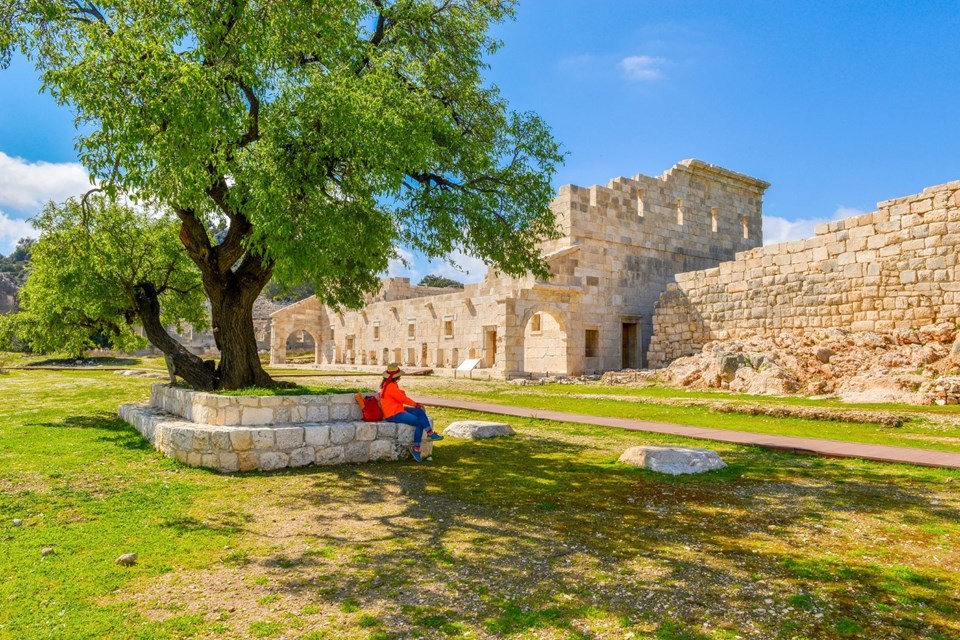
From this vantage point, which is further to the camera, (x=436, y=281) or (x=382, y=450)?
(x=436, y=281)

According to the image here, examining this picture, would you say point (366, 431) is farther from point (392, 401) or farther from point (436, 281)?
point (436, 281)

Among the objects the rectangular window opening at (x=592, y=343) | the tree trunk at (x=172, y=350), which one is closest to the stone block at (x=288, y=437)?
the tree trunk at (x=172, y=350)

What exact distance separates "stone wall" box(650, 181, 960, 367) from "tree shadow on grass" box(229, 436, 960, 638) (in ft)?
42.5

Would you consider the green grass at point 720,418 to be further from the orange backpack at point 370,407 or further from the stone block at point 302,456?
the stone block at point 302,456

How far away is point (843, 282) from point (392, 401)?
17.1 m

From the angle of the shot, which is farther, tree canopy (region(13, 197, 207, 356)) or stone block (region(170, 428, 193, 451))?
tree canopy (region(13, 197, 207, 356))

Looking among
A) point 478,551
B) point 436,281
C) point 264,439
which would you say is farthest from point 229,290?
point 436,281

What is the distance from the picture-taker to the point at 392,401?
8672mm

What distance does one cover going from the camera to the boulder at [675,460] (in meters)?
7.40

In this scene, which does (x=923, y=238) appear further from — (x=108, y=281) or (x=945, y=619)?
(x=108, y=281)

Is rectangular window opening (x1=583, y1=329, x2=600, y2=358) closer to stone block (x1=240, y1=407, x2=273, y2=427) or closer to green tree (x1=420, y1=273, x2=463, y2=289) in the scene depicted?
stone block (x1=240, y1=407, x2=273, y2=427)

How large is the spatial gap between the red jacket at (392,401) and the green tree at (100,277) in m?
4.20

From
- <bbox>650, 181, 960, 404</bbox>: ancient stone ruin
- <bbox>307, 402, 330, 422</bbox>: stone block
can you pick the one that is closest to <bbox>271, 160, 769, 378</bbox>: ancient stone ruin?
<bbox>650, 181, 960, 404</bbox>: ancient stone ruin

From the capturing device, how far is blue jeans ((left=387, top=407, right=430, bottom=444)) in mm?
8445
